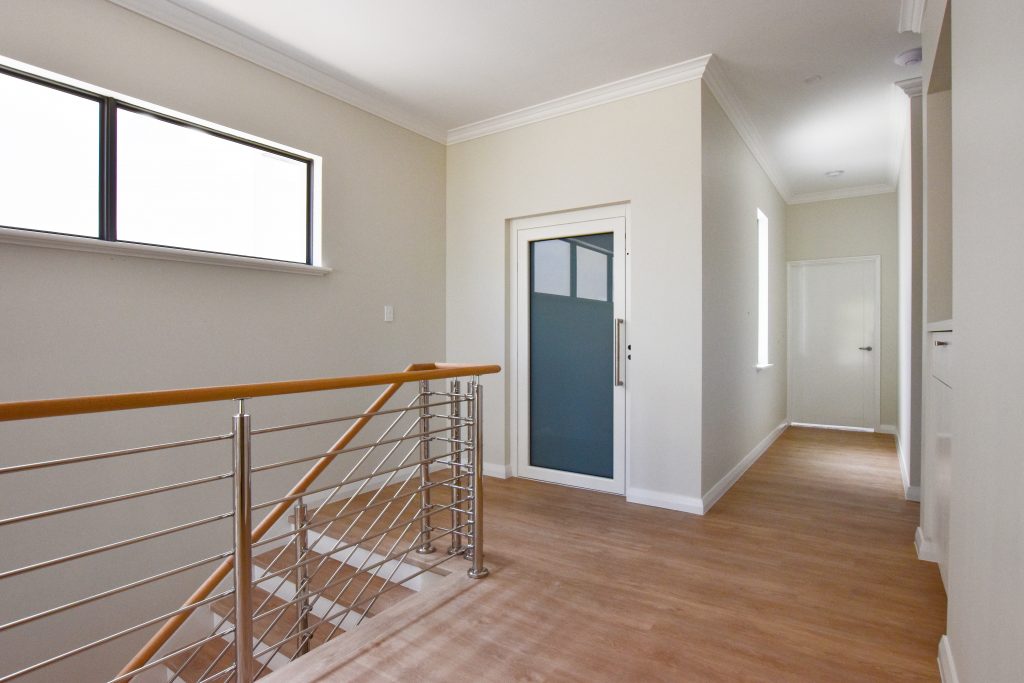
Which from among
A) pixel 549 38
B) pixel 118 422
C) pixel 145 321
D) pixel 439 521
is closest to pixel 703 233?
pixel 549 38

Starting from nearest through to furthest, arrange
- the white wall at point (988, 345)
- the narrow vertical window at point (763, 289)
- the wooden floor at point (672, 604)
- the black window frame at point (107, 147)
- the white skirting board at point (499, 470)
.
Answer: the white wall at point (988, 345), the wooden floor at point (672, 604), the black window frame at point (107, 147), the white skirting board at point (499, 470), the narrow vertical window at point (763, 289)

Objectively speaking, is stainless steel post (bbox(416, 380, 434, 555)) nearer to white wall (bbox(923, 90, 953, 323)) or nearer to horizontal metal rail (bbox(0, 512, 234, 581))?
horizontal metal rail (bbox(0, 512, 234, 581))

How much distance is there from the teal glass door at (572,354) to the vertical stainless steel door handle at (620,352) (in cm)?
5

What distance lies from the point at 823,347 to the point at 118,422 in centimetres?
672

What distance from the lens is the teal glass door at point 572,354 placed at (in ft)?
12.4

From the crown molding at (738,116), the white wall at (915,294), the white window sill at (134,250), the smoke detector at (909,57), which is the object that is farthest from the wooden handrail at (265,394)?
the smoke detector at (909,57)

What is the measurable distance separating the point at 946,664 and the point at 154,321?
3406 mm

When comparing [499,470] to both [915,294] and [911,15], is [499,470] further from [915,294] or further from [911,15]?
[911,15]

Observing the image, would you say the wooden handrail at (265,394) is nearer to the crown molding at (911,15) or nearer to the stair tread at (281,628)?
the stair tread at (281,628)

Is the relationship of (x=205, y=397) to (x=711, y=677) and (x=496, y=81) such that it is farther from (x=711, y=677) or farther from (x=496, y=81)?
(x=496, y=81)

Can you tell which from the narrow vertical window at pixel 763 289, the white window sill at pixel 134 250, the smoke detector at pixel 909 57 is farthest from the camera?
the narrow vertical window at pixel 763 289

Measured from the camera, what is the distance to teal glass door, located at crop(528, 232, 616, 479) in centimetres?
378

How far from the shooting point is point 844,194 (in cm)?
613

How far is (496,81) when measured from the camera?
3523 mm
